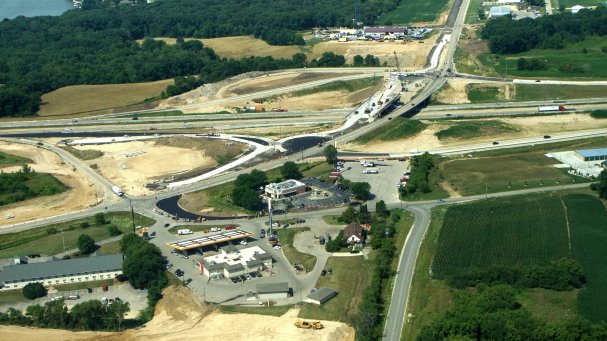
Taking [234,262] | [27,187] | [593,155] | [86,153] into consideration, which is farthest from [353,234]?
[86,153]

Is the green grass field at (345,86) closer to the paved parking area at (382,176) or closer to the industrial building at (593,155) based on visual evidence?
the paved parking area at (382,176)

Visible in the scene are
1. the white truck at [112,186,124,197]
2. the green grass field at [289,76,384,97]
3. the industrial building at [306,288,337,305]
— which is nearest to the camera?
the industrial building at [306,288,337,305]

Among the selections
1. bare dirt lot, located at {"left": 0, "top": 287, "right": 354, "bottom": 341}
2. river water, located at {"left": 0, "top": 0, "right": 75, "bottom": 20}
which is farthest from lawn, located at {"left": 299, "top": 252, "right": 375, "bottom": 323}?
river water, located at {"left": 0, "top": 0, "right": 75, "bottom": 20}

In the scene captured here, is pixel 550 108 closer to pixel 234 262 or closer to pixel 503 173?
pixel 503 173

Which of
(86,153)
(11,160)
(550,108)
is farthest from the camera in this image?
(550,108)

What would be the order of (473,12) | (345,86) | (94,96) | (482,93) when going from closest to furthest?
1. (482,93)
2. (345,86)
3. (94,96)
4. (473,12)

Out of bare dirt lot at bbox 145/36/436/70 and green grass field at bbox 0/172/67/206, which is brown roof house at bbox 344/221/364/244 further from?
bare dirt lot at bbox 145/36/436/70

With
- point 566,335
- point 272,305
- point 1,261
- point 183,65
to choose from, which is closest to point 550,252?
point 566,335
